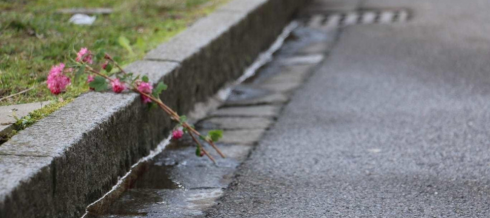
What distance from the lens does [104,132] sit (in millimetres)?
2908

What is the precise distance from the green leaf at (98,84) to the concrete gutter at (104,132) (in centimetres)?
3

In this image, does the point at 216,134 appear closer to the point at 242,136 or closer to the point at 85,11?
the point at 242,136

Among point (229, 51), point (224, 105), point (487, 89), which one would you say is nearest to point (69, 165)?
point (224, 105)

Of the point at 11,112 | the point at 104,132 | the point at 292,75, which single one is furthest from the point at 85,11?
the point at 104,132

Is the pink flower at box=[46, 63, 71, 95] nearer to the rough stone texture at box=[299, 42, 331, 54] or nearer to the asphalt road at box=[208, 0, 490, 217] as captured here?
the asphalt road at box=[208, 0, 490, 217]

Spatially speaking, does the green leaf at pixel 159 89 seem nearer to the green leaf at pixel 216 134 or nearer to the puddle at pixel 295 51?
the green leaf at pixel 216 134

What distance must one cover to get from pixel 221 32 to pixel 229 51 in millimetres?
222

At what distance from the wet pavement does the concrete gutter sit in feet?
0.25

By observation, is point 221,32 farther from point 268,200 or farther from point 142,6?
point 268,200

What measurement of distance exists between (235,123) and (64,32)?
1189mm

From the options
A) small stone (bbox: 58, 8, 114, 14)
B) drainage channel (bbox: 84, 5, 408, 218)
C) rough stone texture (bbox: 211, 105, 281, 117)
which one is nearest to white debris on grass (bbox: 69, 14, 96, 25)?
small stone (bbox: 58, 8, 114, 14)

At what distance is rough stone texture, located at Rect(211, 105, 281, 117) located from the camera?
4277 millimetres

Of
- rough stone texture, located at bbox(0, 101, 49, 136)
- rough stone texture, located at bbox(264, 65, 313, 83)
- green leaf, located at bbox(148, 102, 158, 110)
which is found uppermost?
rough stone texture, located at bbox(0, 101, 49, 136)

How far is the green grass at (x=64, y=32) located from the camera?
3.55 m
